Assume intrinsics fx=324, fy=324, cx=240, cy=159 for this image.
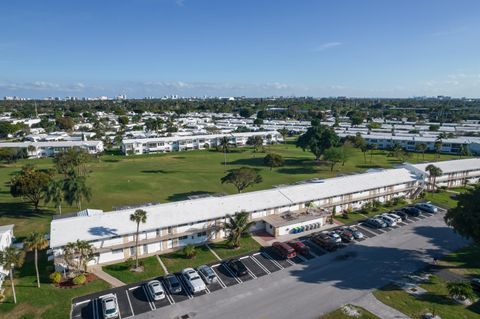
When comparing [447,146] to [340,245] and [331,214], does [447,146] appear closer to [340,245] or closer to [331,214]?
[331,214]

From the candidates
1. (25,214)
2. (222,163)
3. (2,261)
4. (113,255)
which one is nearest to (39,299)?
(2,261)

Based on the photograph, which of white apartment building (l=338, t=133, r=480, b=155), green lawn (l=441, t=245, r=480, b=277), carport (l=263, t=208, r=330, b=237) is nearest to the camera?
green lawn (l=441, t=245, r=480, b=277)

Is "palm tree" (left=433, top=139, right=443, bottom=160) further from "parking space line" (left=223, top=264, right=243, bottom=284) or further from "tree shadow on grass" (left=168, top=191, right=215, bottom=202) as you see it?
"parking space line" (left=223, top=264, right=243, bottom=284)

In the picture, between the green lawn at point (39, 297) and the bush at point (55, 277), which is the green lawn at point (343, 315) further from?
the bush at point (55, 277)

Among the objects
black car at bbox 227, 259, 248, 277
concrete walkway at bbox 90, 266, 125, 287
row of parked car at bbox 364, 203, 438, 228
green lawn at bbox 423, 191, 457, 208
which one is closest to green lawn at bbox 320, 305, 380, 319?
black car at bbox 227, 259, 248, 277

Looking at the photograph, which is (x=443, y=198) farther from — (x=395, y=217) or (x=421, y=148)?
(x=421, y=148)

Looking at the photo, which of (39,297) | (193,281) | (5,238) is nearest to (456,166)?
(193,281)
